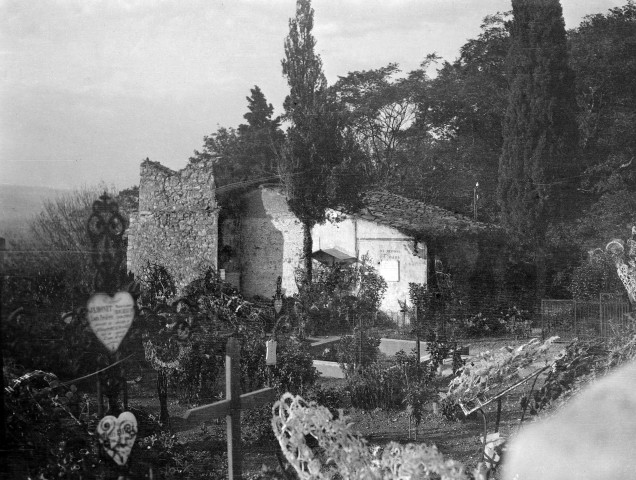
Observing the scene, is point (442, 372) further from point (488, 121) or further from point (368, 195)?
point (368, 195)

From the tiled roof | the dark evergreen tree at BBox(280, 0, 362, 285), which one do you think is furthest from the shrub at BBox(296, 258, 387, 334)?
the tiled roof

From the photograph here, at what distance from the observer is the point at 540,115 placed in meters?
8.24

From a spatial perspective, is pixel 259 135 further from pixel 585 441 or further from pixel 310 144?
pixel 585 441

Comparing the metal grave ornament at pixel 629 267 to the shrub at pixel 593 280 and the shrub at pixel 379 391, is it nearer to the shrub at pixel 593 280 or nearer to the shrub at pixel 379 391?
the shrub at pixel 593 280

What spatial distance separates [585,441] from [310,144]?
596 cm

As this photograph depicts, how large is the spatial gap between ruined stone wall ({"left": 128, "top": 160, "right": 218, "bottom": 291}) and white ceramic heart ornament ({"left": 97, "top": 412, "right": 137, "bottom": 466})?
5.95 meters

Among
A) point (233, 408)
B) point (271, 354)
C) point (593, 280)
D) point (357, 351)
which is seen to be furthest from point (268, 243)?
point (233, 408)

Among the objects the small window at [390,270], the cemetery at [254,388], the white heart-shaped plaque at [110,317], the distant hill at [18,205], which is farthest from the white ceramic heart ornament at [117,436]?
the small window at [390,270]

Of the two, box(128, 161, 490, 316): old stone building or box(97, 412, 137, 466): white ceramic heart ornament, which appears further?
box(128, 161, 490, 316): old stone building

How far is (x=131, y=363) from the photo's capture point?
12.5 feet

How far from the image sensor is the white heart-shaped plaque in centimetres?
349

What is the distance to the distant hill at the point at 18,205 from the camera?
3.44 m

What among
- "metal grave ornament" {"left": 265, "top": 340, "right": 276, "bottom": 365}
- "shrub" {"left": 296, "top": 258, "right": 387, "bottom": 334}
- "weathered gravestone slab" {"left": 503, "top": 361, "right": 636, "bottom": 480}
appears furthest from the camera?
"shrub" {"left": 296, "top": 258, "right": 387, "bottom": 334}

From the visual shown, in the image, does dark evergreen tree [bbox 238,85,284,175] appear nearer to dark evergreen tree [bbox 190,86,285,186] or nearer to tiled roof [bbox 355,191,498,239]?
dark evergreen tree [bbox 190,86,285,186]
